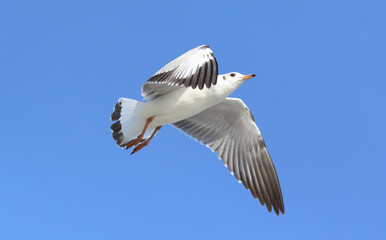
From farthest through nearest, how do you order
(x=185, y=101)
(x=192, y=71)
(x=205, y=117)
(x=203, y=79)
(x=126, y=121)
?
1. (x=205, y=117)
2. (x=126, y=121)
3. (x=185, y=101)
4. (x=192, y=71)
5. (x=203, y=79)

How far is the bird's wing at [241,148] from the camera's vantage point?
22.7 ft

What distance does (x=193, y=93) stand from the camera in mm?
5676

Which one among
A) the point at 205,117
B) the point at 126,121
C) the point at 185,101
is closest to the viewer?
the point at 185,101

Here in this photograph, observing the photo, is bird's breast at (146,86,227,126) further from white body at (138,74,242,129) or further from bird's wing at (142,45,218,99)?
bird's wing at (142,45,218,99)

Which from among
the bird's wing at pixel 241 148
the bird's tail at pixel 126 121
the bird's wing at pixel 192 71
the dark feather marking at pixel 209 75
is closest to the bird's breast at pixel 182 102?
the bird's tail at pixel 126 121

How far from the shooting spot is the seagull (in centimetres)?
486

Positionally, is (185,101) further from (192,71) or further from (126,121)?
(192,71)

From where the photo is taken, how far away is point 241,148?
278 inches

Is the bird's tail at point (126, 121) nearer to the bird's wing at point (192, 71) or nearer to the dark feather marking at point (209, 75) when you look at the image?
the bird's wing at point (192, 71)

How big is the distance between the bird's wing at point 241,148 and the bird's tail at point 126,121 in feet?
3.60

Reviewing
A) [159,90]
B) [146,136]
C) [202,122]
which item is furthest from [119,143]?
[202,122]

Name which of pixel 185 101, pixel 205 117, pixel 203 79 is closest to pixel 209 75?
pixel 203 79

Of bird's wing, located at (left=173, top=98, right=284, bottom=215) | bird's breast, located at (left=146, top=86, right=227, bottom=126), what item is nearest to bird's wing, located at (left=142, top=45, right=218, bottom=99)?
bird's breast, located at (left=146, top=86, right=227, bottom=126)

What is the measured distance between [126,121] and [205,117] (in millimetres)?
1410
